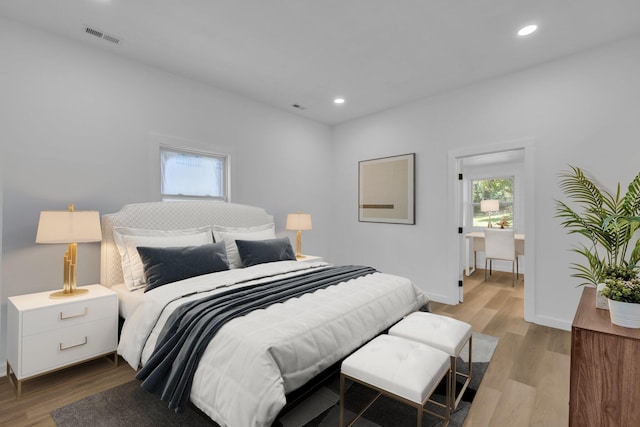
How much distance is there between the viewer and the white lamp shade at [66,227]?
2258mm

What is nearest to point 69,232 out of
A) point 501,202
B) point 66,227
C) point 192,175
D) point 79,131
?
point 66,227

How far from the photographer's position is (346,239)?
523cm

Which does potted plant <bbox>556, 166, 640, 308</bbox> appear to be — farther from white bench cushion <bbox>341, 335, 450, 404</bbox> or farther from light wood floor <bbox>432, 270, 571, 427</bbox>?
white bench cushion <bbox>341, 335, 450, 404</bbox>

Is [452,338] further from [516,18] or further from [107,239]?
[107,239]

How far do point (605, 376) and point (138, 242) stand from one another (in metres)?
3.25

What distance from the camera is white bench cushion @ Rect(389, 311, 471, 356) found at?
1.92 meters

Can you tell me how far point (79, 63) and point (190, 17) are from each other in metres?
1.20

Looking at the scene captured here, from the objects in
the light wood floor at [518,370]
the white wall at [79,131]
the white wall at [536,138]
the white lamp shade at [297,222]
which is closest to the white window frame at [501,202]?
the light wood floor at [518,370]

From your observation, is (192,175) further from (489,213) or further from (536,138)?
(489,213)

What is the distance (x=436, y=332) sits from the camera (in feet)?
6.67

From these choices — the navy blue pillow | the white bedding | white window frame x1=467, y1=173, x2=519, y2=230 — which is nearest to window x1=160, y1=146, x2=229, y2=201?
the navy blue pillow

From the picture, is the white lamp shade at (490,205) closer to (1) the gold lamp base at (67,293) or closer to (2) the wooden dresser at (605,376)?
(2) the wooden dresser at (605,376)

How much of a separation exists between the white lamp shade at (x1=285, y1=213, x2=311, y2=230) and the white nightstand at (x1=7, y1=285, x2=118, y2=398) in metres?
2.25

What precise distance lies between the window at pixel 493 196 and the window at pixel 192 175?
565cm
